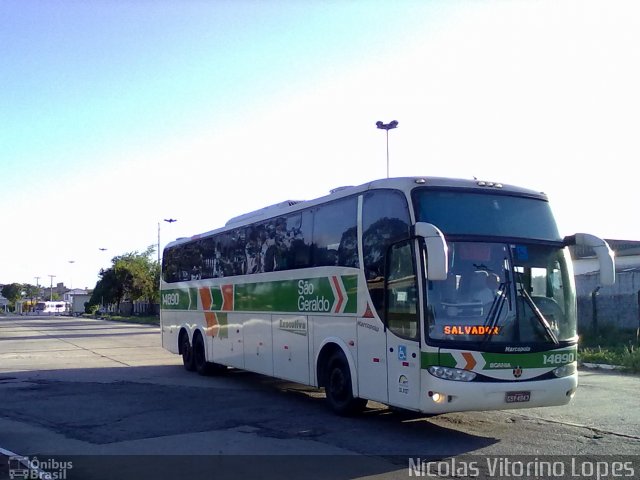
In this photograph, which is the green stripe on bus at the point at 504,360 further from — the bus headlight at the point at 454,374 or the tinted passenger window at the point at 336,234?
the tinted passenger window at the point at 336,234

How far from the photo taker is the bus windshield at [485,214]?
975 cm

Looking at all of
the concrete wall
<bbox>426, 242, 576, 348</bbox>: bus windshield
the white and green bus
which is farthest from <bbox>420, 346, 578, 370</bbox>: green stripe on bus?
the concrete wall

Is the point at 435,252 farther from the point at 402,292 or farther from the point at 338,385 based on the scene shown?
the point at 338,385

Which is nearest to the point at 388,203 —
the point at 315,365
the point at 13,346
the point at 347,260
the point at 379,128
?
the point at 347,260

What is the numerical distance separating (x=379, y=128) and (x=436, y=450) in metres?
22.6

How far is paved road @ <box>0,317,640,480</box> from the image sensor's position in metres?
8.38

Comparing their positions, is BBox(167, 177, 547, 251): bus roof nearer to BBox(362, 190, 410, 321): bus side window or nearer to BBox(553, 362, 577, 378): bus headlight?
BBox(362, 190, 410, 321): bus side window

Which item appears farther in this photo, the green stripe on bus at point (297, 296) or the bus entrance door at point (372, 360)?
the green stripe on bus at point (297, 296)

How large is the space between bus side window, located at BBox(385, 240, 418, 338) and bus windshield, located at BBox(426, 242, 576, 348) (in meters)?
0.33

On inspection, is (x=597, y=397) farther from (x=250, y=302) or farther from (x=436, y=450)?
(x=250, y=302)

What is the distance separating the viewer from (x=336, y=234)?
39.2 feet

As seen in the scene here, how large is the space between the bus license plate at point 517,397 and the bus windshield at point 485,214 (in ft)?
7.22

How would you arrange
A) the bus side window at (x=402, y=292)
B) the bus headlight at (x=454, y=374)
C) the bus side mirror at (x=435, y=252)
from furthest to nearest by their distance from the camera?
1. the bus side window at (x=402, y=292)
2. the bus headlight at (x=454, y=374)
3. the bus side mirror at (x=435, y=252)

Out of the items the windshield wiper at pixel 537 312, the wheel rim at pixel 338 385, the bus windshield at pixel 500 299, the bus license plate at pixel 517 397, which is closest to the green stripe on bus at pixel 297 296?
the wheel rim at pixel 338 385
